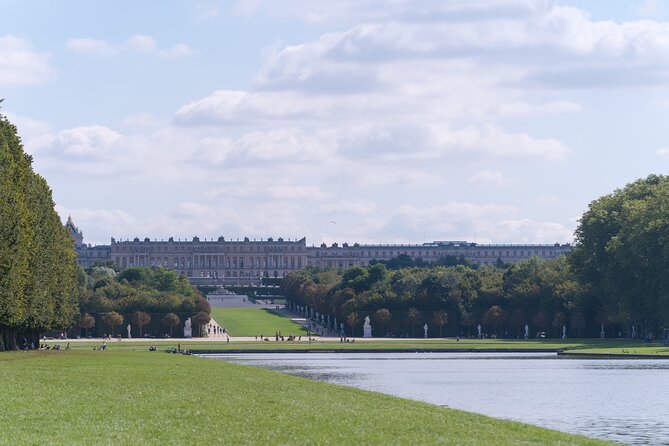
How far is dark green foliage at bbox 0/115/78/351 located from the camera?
53.8 meters

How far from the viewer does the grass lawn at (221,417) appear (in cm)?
2392

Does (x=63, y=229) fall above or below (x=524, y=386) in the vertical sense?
above

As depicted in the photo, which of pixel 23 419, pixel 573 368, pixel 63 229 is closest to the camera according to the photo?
pixel 23 419

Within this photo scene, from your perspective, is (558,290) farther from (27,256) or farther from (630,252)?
(27,256)

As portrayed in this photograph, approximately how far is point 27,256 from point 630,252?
149 ft

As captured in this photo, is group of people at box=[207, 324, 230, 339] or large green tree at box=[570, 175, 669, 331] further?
group of people at box=[207, 324, 230, 339]

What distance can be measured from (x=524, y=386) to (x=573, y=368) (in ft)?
50.9

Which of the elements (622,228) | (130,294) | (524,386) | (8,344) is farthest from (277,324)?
(524,386)

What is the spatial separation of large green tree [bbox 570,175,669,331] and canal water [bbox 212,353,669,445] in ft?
40.3

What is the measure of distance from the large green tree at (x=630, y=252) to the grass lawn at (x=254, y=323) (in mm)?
34774

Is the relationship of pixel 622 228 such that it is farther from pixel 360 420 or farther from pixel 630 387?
pixel 360 420

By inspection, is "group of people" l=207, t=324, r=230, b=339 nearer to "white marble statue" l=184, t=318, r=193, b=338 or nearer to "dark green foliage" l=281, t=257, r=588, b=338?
"white marble statue" l=184, t=318, r=193, b=338

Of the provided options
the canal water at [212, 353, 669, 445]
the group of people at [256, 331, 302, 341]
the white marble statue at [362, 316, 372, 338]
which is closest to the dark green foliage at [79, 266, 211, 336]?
the group of people at [256, 331, 302, 341]

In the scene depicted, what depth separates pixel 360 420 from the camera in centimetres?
2745
